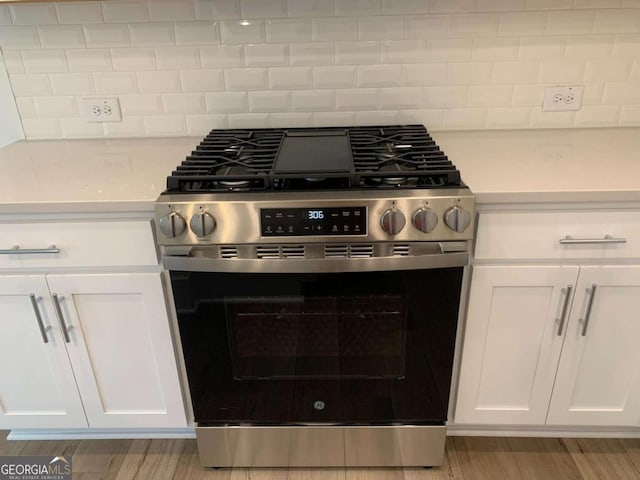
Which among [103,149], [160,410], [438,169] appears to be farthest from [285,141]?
[160,410]

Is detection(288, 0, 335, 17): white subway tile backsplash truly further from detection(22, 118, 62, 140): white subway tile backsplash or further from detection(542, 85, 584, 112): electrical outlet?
detection(22, 118, 62, 140): white subway tile backsplash

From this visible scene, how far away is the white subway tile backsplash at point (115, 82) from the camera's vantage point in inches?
67.0

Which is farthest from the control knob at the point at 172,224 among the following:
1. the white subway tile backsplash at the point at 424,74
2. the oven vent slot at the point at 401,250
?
the white subway tile backsplash at the point at 424,74

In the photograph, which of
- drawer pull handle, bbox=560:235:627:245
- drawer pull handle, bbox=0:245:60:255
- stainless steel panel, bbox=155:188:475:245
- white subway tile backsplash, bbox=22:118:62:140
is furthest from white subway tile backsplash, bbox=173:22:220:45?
drawer pull handle, bbox=560:235:627:245

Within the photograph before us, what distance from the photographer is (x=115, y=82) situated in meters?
1.71

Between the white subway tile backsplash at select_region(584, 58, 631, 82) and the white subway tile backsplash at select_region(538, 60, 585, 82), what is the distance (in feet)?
0.09

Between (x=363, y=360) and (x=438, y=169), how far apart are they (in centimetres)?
57

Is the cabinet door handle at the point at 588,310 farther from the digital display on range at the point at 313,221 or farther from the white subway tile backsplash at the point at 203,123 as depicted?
the white subway tile backsplash at the point at 203,123

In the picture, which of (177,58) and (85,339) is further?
(177,58)

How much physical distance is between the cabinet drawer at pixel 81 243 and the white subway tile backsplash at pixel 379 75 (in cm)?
91

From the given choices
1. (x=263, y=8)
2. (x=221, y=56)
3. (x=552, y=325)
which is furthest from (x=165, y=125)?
(x=552, y=325)

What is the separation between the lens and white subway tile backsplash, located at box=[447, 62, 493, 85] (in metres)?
1.67

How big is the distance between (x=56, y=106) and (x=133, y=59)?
35cm

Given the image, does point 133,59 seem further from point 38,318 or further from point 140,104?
point 38,318
